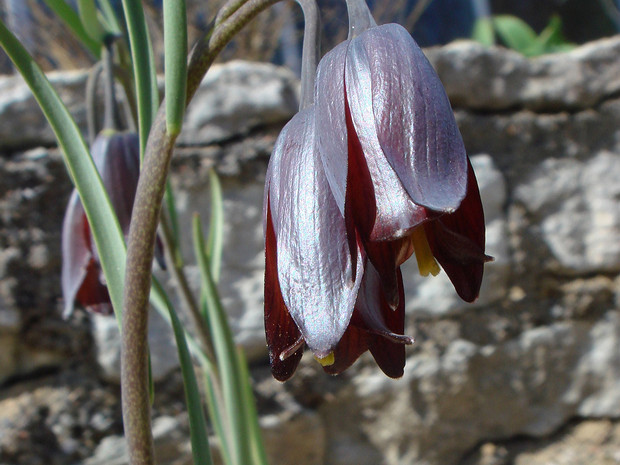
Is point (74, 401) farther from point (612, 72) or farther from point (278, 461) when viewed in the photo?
point (612, 72)

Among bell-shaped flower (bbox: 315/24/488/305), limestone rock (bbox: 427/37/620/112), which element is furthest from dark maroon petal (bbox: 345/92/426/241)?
limestone rock (bbox: 427/37/620/112)

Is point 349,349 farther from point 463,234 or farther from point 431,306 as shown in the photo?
point 431,306

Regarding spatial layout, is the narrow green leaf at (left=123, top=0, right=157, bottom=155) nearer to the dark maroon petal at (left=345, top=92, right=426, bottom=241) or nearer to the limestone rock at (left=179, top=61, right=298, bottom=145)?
the dark maroon petal at (left=345, top=92, right=426, bottom=241)

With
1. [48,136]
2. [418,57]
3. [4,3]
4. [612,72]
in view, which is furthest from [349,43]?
[4,3]

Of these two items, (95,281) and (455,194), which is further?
(95,281)

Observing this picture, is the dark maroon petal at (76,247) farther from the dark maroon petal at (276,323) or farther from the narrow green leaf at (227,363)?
the dark maroon petal at (276,323)

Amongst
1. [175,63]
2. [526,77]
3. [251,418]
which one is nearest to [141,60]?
[175,63]
